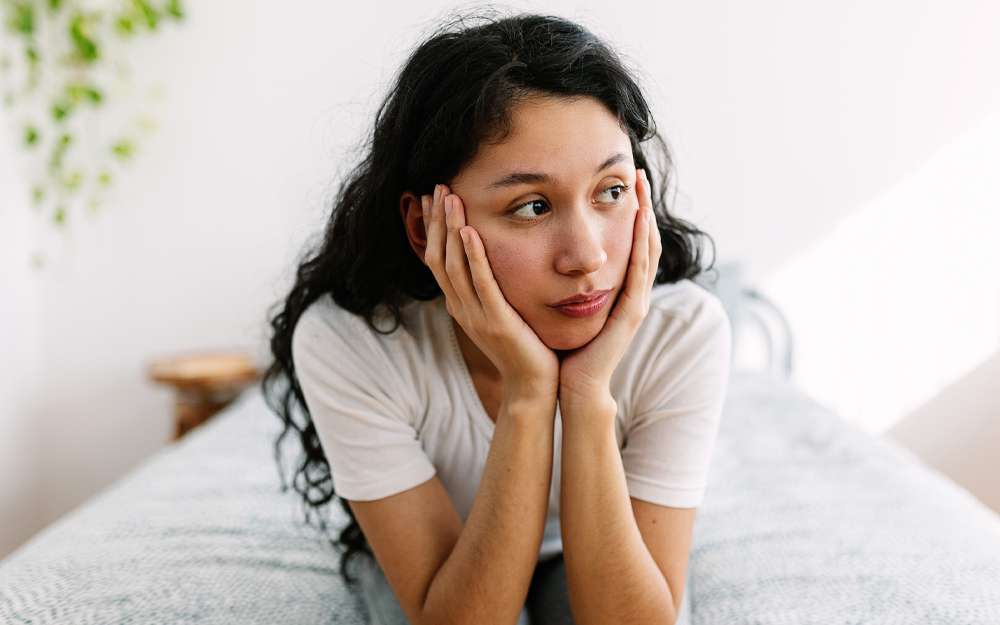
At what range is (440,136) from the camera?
91 cm

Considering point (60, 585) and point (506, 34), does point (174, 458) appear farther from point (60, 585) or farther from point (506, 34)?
point (506, 34)

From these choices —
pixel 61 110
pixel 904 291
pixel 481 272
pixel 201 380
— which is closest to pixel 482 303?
pixel 481 272

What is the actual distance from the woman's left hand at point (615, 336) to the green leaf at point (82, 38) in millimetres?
2338

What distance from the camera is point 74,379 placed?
109 inches

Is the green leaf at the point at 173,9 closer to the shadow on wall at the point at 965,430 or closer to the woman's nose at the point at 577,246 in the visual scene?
the woman's nose at the point at 577,246

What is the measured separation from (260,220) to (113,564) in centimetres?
175

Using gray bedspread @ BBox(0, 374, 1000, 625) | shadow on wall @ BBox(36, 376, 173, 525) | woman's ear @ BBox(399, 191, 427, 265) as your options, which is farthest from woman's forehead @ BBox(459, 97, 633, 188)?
shadow on wall @ BBox(36, 376, 173, 525)

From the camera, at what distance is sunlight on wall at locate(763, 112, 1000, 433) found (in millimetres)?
2449

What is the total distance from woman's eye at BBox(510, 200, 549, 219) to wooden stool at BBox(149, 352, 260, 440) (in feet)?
6.23

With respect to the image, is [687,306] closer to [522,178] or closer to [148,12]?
[522,178]

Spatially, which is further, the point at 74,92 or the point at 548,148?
the point at 74,92

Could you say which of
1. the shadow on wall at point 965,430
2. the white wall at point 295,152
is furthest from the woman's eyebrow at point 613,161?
the shadow on wall at point 965,430

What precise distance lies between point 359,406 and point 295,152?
1.90 m

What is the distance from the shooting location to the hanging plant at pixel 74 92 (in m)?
2.46
